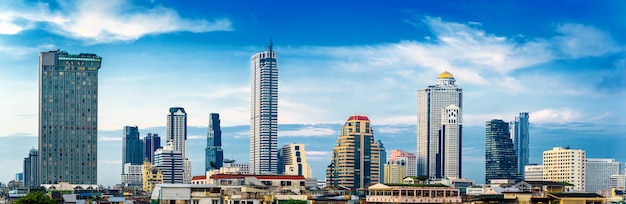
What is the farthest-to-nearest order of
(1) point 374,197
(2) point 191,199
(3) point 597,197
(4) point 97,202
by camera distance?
1. (4) point 97,202
2. (3) point 597,197
3. (1) point 374,197
4. (2) point 191,199

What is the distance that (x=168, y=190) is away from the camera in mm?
88188

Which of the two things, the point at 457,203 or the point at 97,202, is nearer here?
the point at 457,203

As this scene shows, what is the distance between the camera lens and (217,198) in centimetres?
9175

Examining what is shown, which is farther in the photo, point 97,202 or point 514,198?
point 97,202

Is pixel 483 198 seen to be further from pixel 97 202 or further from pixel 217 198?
pixel 97 202

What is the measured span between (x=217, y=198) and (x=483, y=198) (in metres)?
22.7

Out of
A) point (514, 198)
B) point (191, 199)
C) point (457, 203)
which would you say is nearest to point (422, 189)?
point (457, 203)

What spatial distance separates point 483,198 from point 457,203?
7.95 metres

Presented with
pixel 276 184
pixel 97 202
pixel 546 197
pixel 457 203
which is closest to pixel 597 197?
pixel 546 197

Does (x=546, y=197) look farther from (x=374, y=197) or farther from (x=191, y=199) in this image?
(x=191, y=199)

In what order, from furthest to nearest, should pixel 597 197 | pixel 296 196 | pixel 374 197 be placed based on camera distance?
pixel 296 196 → pixel 597 197 → pixel 374 197

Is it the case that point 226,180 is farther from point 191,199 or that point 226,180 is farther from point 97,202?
point 191,199

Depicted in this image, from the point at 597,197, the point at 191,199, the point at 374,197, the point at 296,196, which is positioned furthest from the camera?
the point at 296,196

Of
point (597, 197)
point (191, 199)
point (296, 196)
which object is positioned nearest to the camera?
point (191, 199)
